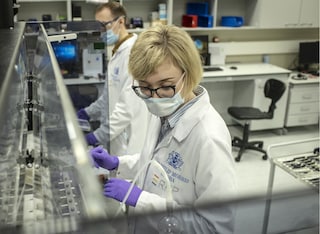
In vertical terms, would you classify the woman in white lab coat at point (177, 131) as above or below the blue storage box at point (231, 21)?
below

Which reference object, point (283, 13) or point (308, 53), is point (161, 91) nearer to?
point (283, 13)

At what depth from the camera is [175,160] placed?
1.27 meters

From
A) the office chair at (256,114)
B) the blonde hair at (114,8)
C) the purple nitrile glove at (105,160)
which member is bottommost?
the office chair at (256,114)

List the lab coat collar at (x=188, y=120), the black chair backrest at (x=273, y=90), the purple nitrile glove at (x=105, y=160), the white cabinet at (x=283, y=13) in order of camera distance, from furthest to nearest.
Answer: the white cabinet at (x=283, y=13) → the black chair backrest at (x=273, y=90) → the purple nitrile glove at (x=105, y=160) → the lab coat collar at (x=188, y=120)

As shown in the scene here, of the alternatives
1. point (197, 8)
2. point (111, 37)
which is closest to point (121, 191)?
point (111, 37)

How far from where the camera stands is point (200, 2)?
180 inches

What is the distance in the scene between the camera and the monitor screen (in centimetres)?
497

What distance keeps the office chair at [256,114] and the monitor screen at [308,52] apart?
3.58 feet

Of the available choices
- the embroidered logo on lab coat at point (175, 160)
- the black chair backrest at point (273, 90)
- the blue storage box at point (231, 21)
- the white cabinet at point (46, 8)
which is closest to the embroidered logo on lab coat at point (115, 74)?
the embroidered logo on lab coat at point (175, 160)

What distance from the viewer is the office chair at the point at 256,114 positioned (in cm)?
402

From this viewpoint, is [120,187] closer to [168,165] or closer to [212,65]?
[168,165]

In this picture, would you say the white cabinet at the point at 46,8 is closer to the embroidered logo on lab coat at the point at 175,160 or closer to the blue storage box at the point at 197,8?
the blue storage box at the point at 197,8

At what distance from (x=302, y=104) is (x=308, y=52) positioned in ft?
2.54

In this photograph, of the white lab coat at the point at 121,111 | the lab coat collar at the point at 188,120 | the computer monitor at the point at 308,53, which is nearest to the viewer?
the lab coat collar at the point at 188,120
